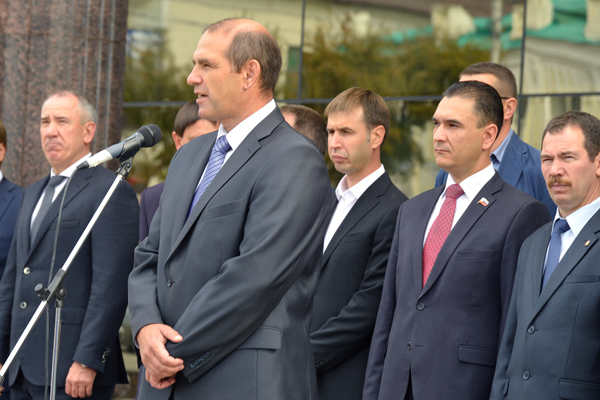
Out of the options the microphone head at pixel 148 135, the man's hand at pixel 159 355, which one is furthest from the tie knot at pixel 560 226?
the microphone head at pixel 148 135

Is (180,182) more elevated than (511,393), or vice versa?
(180,182)

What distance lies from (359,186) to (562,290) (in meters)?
1.49

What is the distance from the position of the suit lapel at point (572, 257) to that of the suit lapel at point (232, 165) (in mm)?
1273

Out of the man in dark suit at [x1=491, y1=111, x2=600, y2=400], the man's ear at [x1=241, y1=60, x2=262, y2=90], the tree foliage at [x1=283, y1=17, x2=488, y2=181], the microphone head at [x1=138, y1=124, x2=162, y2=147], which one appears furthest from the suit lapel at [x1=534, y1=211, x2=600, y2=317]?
the tree foliage at [x1=283, y1=17, x2=488, y2=181]

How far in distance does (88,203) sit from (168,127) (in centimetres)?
423

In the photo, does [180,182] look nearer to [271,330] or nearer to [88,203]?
[271,330]

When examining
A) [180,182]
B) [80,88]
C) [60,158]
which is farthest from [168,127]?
[180,182]

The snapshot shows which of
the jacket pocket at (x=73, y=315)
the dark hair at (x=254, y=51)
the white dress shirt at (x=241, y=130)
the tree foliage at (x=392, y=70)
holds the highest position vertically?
the tree foliage at (x=392, y=70)

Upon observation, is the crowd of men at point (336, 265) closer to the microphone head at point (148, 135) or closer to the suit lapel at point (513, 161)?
the suit lapel at point (513, 161)

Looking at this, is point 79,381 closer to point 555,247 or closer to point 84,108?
point 84,108

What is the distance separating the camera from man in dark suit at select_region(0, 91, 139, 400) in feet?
13.9

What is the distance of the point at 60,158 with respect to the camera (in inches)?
183

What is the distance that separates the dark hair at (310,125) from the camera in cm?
476

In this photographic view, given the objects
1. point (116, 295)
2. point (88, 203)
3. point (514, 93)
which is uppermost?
point (514, 93)
